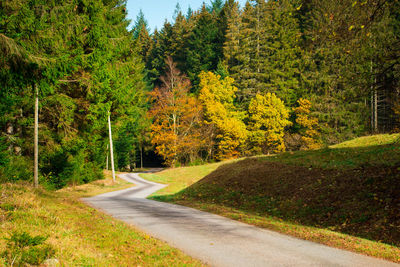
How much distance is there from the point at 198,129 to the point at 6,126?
87.9 ft

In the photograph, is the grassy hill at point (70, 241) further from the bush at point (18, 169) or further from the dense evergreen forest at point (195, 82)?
the bush at point (18, 169)

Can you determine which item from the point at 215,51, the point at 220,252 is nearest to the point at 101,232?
the point at 220,252

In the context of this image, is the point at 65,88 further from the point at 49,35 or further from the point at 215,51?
the point at 215,51

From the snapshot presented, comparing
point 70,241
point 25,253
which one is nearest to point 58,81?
point 70,241

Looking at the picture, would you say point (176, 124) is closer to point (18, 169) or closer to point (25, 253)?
point (18, 169)

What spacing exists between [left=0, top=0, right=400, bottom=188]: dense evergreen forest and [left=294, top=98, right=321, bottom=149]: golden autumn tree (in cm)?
15

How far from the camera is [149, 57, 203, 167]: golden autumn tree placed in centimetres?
4016

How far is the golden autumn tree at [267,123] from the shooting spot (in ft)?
135

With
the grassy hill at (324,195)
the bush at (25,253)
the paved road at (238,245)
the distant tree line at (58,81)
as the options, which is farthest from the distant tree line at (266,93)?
the bush at (25,253)

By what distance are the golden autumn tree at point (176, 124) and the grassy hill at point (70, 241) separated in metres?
31.5

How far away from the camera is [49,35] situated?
9.88m

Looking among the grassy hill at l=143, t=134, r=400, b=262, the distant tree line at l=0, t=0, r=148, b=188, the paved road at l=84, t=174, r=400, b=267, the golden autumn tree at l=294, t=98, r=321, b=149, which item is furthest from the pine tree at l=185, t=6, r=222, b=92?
the paved road at l=84, t=174, r=400, b=267

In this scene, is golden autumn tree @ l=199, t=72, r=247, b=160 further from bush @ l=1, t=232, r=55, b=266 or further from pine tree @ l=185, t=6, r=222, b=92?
bush @ l=1, t=232, r=55, b=266

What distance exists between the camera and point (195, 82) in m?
55.6
